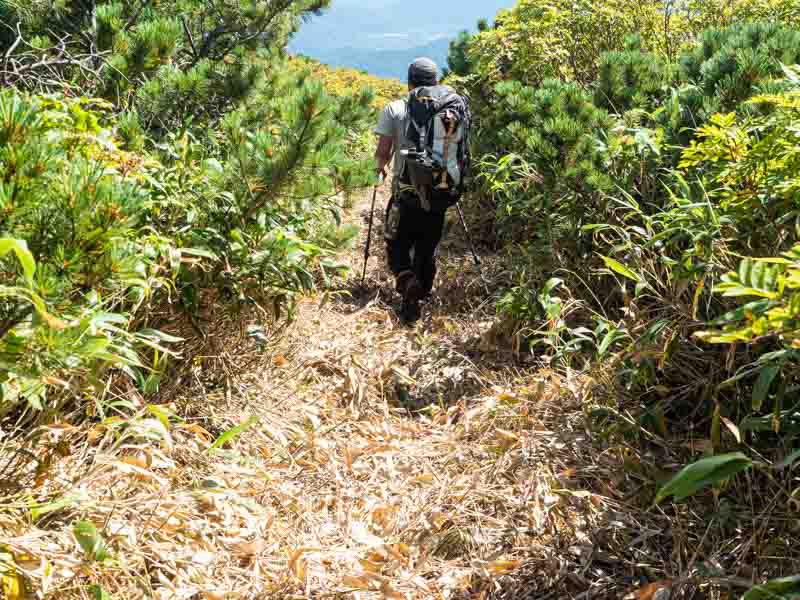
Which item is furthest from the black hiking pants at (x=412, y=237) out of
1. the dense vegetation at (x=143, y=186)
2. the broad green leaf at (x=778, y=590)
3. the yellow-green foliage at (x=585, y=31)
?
the broad green leaf at (x=778, y=590)

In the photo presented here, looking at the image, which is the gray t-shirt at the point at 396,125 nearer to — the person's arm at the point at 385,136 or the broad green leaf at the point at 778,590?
the person's arm at the point at 385,136

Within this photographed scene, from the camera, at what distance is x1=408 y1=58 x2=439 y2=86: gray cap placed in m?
4.42

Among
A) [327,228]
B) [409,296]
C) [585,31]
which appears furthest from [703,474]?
[585,31]

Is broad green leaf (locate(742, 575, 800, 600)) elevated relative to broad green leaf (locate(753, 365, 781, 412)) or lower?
lower

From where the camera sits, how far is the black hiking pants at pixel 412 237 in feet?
15.3

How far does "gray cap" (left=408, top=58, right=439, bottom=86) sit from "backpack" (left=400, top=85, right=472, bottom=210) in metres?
0.12

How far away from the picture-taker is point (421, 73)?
4418mm

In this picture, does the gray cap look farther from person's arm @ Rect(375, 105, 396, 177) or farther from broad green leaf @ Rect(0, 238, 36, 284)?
broad green leaf @ Rect(0, 238, 36, 284)

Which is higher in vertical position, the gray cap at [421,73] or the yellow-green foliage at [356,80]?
the gray cap at [421,73]

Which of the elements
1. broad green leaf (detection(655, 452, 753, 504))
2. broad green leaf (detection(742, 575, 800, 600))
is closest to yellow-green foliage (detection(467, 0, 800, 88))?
broad green leaf (detection(655, 452, 753, 504))

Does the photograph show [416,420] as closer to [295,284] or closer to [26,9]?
[295,284]

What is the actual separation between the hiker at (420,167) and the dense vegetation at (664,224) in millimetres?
390

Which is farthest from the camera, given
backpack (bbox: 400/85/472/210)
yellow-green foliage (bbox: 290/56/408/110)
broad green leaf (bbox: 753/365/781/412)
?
yellow-green foliage (bbox: 290/56/408/110)

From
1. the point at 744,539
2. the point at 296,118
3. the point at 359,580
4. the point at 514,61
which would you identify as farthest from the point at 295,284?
the point at 514,61
